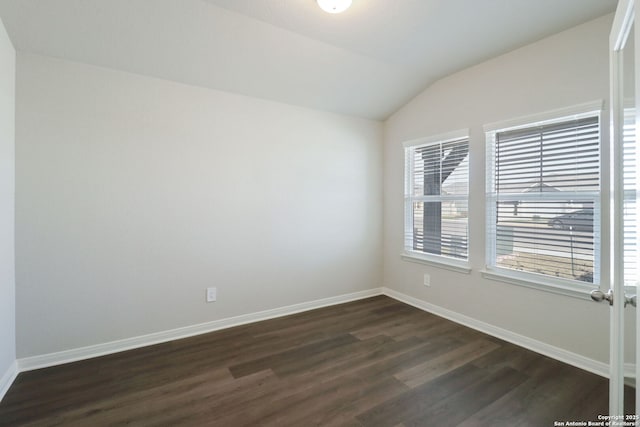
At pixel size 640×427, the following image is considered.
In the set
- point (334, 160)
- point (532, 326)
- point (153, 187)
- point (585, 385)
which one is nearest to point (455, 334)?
point (532, 326)

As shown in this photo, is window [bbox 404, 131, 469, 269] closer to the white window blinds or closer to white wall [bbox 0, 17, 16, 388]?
the white window blinds

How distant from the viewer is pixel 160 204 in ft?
8.61

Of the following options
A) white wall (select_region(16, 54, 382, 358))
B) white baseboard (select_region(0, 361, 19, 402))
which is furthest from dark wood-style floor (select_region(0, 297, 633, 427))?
white wall (select_region(16, 54, 382, 358))

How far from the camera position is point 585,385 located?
202 cm

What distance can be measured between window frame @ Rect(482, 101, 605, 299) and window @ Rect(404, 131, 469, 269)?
240 millimetres

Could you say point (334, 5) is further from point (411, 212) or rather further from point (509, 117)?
point (411, 212)

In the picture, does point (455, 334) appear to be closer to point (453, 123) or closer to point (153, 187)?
point (453, 123)

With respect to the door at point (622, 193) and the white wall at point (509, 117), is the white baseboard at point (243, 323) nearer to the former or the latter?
the white wall at point (509, 117)

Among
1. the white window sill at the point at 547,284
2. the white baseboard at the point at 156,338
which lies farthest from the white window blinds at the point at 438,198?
the white baseboard at the point at 156,338

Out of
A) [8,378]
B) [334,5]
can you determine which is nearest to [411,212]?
[334,5]

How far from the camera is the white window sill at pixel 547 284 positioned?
2.22 meters

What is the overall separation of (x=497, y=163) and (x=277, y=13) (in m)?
2.28

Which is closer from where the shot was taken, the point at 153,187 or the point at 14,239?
the point at 14,239

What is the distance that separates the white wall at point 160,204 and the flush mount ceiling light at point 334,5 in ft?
4.08
